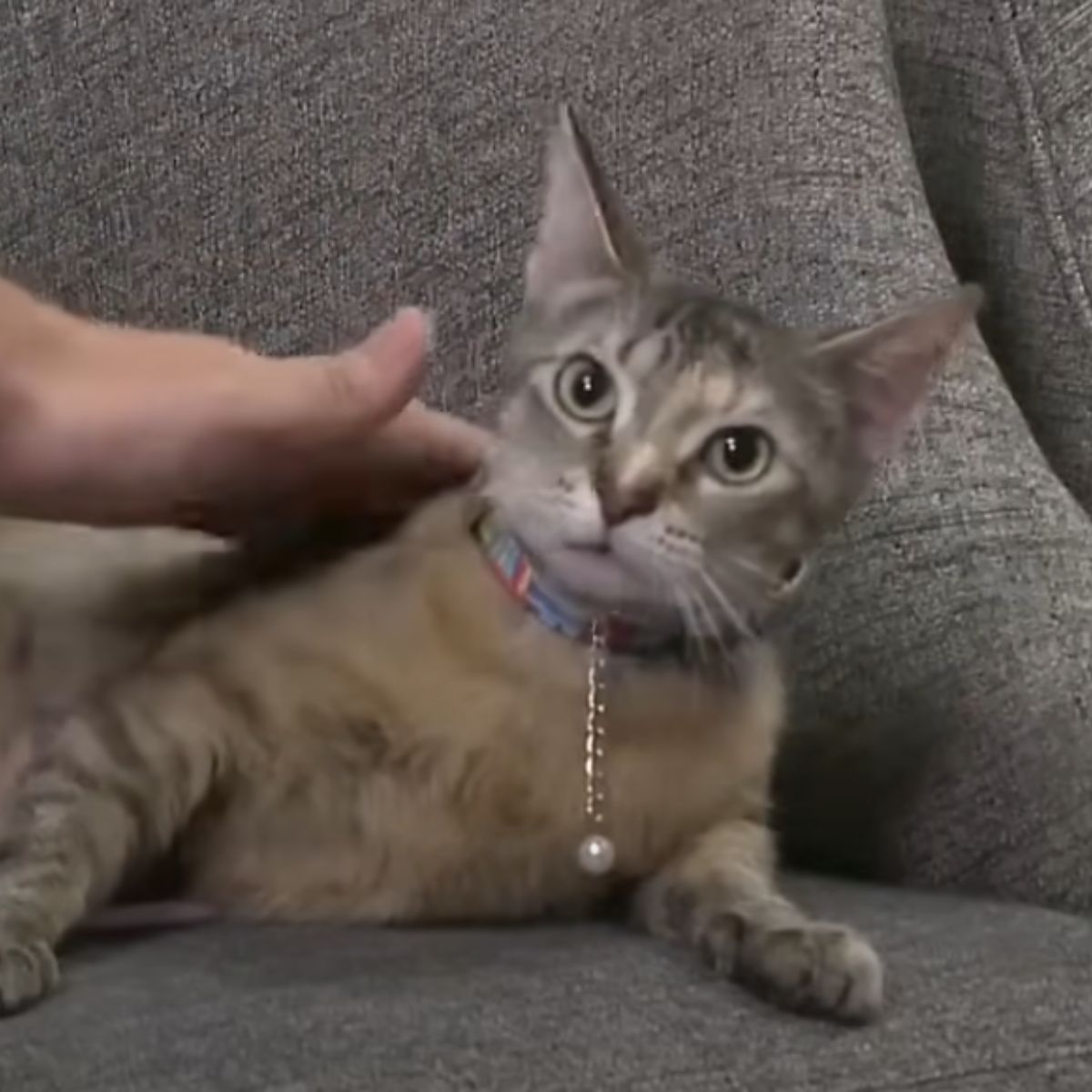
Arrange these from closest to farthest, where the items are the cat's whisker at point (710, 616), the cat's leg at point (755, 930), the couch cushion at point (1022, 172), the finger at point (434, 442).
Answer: the cat's leg at point (755, 930) → the cat's whisker at point (710, 616) → the finger at point (434, 442) → the couch cushion at point (1022, 172)

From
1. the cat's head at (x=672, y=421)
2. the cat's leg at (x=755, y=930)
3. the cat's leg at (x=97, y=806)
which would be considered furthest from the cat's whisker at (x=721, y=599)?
the cat's leg at (x=97, y=806)

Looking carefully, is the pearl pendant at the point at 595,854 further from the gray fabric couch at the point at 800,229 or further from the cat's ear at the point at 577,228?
the cat's ear at the point at 577,228

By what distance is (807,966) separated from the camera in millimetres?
853

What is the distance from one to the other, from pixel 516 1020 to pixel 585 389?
1.05 feet

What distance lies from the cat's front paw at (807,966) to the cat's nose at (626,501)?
18 cm

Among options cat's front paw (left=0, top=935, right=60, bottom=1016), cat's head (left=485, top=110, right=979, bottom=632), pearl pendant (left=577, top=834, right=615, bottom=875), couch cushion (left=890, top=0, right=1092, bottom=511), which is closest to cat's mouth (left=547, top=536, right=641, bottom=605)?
cat's head (left=485, top=110, right=979, bottom=632)

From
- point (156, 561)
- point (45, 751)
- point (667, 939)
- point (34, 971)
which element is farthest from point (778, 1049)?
point (156, 561)

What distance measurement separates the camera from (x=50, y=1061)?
737 millimetres

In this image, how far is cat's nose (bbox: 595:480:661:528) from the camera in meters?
0.92

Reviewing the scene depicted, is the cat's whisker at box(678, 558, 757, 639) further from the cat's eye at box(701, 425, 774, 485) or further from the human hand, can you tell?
the human hand

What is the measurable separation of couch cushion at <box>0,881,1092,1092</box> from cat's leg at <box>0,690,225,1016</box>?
0.03 meters

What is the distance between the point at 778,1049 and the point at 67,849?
0.33 metres

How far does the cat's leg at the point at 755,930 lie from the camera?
84cm

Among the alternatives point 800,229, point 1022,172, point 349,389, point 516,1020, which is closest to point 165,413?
point 349,389
